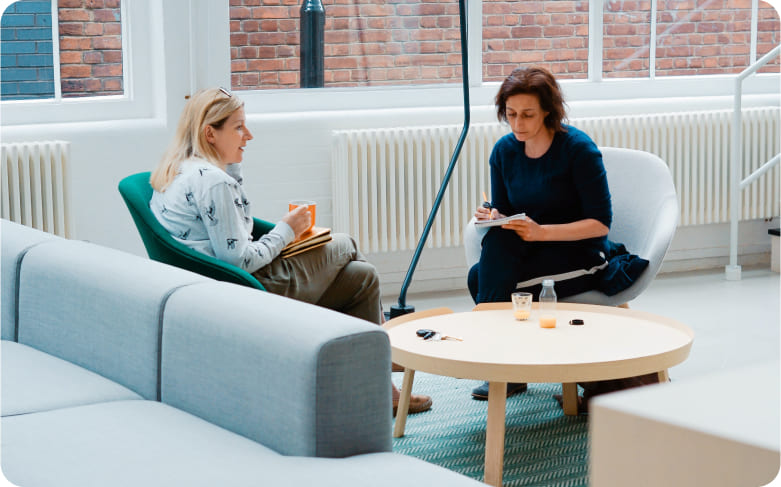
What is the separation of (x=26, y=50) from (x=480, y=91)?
2.28m

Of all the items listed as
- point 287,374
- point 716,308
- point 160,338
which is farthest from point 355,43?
point 287,374

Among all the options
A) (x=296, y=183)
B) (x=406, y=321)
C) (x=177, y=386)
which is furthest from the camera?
(x=296, y=183)

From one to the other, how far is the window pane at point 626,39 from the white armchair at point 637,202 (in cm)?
198

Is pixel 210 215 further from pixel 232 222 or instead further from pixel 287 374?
pixel 287 374

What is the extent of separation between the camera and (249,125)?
483 centimetres

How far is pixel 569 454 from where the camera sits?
2986 mm

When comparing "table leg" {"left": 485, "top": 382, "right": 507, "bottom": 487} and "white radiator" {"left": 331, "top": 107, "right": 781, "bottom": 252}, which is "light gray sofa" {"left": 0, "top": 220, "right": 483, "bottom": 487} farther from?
"white radiator" {"left": 331, "top": 107, "right": 781, "bottom": 252}

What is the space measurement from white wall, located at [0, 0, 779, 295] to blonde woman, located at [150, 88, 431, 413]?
1251mm

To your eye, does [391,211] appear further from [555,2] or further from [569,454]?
[569,454]

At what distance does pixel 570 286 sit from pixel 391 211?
1709 millimetres

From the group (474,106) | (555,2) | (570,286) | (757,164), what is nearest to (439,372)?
(570,286)

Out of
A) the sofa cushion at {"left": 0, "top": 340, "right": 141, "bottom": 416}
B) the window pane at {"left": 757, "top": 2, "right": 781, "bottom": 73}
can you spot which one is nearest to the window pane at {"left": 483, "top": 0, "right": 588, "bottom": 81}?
the window pane at {"left": 757, "top": 2, "right": 781, "bottom": 73}

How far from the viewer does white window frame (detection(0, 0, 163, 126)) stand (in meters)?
4.63

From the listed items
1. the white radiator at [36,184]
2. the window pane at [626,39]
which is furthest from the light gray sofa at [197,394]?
the window pane at [626,39]
